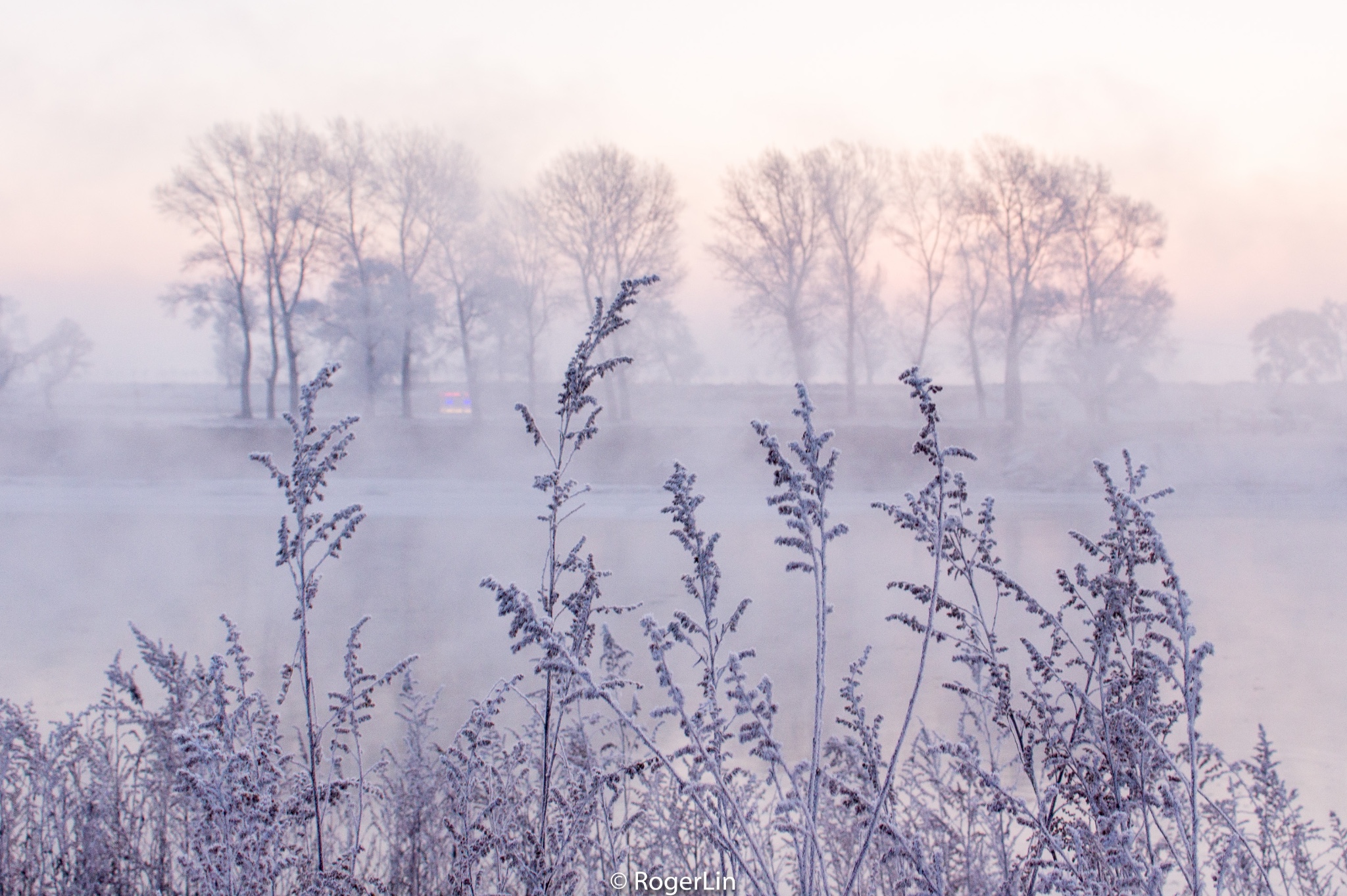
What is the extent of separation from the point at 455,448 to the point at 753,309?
12.7 meters

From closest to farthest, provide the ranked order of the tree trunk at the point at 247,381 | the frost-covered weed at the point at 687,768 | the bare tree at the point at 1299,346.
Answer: the frost-covered weed at the point at 687,768 → the tree trunk at the point at 247,381 → the bare tree at the point at 1299,346

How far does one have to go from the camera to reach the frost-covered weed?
1774 mm

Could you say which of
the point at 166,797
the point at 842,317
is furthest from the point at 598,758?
the point at 842,317

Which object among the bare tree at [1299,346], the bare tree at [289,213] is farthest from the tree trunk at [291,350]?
the bare tree at [1299,346]

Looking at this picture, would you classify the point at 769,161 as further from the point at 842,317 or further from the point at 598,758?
the point at 598,758

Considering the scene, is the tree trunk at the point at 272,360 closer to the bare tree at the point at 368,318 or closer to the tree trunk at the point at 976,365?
the bare tree at the point at 368,318

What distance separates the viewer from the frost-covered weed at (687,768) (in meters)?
1.77

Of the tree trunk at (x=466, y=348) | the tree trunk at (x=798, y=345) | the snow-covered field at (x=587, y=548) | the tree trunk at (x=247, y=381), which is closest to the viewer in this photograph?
the snow-covered field at (x=587, y=548)

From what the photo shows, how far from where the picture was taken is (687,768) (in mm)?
2637

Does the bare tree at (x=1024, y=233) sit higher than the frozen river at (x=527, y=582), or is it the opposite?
the bare tree at (x=1024, y=233)

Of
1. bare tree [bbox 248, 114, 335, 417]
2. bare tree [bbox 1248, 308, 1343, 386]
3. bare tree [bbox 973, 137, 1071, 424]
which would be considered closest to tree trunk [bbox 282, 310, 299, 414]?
bare tree [bbox 248, 114, 335, 417]

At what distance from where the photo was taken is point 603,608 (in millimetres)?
2316

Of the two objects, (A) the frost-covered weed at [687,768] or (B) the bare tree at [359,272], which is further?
(B) the bare tree at [359,272]

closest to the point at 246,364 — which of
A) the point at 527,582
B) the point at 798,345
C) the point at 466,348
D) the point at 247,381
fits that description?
the point at 247,381
